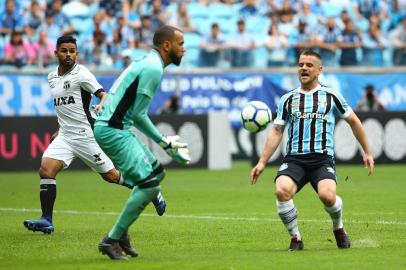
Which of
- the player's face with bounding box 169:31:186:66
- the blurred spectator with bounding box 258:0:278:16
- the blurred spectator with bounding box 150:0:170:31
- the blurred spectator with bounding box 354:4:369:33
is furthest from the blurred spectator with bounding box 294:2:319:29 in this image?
Answer: the player's face with bounding box 169:31:186:66

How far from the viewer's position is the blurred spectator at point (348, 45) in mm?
27484

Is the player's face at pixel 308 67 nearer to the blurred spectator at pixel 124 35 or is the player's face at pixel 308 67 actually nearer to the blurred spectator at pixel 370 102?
the blurred spectator at pixel 124 35

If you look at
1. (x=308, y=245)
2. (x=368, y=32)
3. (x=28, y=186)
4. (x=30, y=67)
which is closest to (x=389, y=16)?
(x=368, y=32)

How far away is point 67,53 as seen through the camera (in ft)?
41.0

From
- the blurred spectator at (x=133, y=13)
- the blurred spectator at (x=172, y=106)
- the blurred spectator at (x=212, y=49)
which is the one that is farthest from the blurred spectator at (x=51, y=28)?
the blurred spectator at (x=212, y=49)

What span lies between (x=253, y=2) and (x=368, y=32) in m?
3.43

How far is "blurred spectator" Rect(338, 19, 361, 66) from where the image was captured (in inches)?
1082

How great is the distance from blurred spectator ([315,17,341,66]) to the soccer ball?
53.1 ft

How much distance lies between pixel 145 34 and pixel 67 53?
14.1m

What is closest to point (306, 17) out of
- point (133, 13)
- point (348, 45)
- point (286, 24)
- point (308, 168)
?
point (286, 24)

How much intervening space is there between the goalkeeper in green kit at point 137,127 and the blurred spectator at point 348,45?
61.1 feet

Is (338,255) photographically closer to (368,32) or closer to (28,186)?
(28,186)

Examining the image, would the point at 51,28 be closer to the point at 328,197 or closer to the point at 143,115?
the point at 328,197

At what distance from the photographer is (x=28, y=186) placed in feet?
65.6
